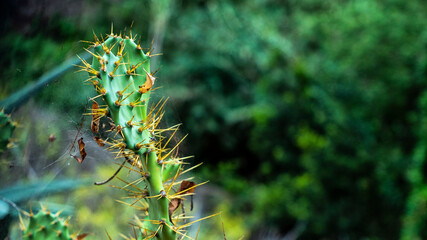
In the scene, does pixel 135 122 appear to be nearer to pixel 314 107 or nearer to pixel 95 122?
pixel 95 122

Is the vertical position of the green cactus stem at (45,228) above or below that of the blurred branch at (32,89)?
below

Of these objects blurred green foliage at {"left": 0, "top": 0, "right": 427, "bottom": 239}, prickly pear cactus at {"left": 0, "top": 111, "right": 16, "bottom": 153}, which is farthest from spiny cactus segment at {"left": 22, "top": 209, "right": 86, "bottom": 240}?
blurred green foliage at {"left": 0, "top": 0, "right": 427, "bottom": 239}

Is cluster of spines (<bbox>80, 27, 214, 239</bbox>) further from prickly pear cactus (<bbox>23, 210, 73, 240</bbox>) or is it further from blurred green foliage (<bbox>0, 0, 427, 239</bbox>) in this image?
blurred green foliage (<bbox>0, 0, 427, 239</bbox>)

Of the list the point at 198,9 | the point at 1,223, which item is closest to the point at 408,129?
the point at 198,9

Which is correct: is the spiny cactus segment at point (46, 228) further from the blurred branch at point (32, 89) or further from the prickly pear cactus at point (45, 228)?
the blurred branch at point (32, 89)

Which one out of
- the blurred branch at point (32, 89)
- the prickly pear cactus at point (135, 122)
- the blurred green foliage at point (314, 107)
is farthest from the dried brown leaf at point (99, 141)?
the blurred green foliage at point (314, 107)

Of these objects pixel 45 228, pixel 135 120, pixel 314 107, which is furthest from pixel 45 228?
pixel 314 107
